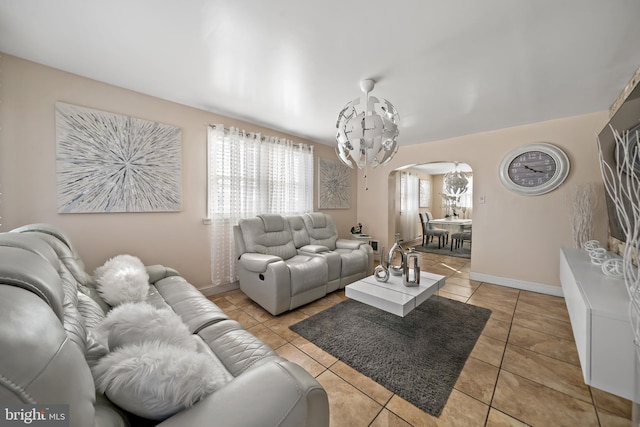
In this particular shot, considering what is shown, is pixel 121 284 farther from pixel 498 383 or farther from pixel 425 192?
pixel 425 192

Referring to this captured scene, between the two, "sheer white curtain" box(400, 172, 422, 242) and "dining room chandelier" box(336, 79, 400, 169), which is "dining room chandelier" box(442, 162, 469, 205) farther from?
"dining room chandelier" box(336, 79, 400, 169)

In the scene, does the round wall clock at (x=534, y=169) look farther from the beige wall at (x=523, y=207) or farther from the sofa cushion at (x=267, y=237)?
the sofa cushion at (x=267, y=237)

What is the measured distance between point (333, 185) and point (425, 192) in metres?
4.53

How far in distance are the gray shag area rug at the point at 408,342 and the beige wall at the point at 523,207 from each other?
1250 mm

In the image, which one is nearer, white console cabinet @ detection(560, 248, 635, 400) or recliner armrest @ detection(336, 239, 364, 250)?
white console cabinet @ detection(560, 248, 635, 400)

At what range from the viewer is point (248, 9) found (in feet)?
4.39

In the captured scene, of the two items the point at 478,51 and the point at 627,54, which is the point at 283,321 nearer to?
the point at 478,51

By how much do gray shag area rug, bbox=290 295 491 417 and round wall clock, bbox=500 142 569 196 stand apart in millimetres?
1847

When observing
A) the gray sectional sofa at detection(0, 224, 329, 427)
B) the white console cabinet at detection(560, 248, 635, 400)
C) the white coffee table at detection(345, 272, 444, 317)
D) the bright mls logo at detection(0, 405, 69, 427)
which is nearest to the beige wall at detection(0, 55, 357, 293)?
the gray sectional sofa at detection(0, 224, 329, 427)

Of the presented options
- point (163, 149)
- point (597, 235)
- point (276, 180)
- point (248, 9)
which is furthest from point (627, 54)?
point (163, 149)

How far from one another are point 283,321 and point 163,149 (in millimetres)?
2247

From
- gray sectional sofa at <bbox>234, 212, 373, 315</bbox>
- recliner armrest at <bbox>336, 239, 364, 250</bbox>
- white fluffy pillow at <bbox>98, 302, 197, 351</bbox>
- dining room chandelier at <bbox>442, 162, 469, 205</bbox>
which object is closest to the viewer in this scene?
white fluffy pillow at <bbox>98, 302, 197, 351</bbox>

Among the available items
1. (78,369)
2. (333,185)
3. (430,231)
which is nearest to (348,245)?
(333,185)

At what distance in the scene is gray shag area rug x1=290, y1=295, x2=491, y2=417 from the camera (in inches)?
58.9
